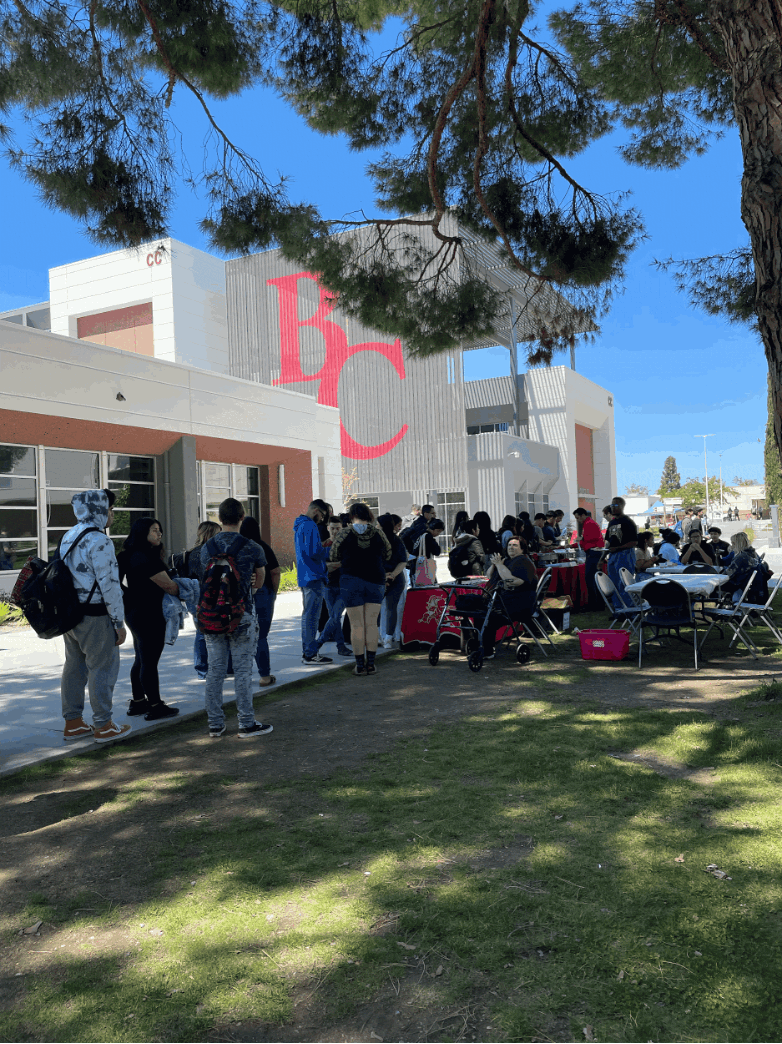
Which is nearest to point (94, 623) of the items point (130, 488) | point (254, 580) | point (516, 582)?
point (254, 580)

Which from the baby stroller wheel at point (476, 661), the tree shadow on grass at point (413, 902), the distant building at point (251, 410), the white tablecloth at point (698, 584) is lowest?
the tree shadow on grass at point (413, 902)

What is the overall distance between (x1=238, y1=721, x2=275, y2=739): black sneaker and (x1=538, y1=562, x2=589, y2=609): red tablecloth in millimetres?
7185

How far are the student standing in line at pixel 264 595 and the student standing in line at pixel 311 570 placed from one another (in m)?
0.86

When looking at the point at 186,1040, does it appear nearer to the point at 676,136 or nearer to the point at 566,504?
the point at 676,136

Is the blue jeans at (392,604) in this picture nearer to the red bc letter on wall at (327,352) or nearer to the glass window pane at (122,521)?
the glass window pane at (122,521)

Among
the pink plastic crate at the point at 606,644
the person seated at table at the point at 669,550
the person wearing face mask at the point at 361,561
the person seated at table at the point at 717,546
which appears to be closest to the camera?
the person wearing face mask at the point at 361,561

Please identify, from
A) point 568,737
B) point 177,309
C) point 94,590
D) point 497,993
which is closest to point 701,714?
point 568,737

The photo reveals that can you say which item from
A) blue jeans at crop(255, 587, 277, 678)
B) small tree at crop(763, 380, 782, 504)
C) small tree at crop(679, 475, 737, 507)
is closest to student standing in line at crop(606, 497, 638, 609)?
blue jeans at crop(255, 587, 277, 678)

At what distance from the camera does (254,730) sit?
5766 mm

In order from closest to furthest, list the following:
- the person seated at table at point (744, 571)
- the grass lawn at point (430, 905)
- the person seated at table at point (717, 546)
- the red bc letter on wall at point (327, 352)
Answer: the grass lawn at point (430, 905) → the person seated at table at point (744, 571) → the person seated at table at point (717, 546) → the red bc letter on wall at point (327, 352)

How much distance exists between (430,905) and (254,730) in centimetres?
294

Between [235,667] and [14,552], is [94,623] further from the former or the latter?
[14,552]

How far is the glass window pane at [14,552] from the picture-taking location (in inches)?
603

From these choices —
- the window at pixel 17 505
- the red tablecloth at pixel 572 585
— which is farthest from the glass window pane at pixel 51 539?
the red tablecloth at pixel 572 585
